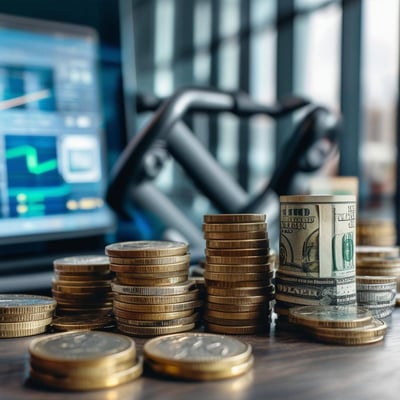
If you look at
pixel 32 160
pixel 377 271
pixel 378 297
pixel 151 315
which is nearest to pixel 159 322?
pixel 151 315

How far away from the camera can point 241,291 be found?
1089mm

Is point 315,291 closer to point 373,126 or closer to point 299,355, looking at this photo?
point 299,355

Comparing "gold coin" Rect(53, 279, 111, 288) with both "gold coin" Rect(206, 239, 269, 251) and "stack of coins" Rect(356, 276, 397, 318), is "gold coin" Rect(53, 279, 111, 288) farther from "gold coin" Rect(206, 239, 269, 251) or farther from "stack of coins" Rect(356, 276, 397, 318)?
"stack of coins" Rect(356, 276, 397, 318)

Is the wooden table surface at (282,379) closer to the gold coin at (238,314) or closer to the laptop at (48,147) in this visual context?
the gold coin at (238,314)

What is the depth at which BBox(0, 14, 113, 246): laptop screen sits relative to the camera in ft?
5.82

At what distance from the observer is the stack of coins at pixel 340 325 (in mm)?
1005

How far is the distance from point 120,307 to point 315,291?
0.40 m

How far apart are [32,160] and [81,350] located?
110cm

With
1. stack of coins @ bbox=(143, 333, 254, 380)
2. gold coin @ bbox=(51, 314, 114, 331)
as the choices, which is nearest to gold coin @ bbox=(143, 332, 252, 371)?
stack of coins @ bbox=(143, 333, 254, 380)

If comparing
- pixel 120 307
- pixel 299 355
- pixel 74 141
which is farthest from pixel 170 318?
pixel 74 141

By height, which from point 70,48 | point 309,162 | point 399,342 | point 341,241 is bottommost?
point 399,342

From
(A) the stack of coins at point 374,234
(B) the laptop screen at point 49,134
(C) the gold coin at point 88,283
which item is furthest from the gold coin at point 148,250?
(A) the stack of coins at point 374,234

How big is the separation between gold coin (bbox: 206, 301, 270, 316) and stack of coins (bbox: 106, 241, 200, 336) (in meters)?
0.04

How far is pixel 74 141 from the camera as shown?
1913mm
